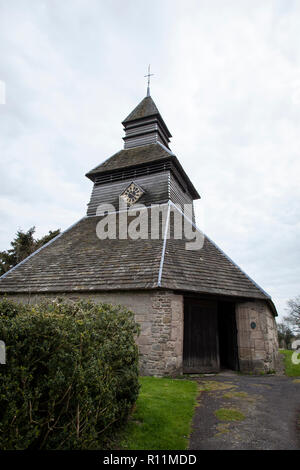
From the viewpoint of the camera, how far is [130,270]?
9.80m

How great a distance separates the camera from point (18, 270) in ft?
40.3

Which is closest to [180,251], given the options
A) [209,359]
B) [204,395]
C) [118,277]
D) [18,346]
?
[118,277]

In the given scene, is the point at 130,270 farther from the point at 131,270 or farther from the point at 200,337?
A: the point at 200,337

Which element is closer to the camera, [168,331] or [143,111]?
[168,331]

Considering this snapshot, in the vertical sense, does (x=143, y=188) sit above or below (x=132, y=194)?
above

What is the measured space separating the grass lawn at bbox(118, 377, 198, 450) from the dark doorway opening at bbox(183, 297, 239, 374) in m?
3.01

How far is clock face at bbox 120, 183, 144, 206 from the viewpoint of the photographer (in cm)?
1466

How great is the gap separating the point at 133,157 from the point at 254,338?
12.1m

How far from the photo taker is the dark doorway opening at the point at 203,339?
9.63 metres

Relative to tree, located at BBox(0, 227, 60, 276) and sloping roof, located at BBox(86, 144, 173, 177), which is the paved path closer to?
sloping roof, located at BBox(86, 144, 173, 177)

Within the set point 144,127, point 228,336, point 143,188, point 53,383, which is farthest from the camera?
point 144,127

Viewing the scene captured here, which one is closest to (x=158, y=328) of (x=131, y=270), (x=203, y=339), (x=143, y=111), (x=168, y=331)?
(x=168, y=331)

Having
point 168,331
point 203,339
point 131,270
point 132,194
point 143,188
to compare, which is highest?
point 143,188

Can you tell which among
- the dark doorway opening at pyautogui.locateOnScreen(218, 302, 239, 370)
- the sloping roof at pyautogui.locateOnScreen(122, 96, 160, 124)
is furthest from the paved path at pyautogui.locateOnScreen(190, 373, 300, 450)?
the sloping roof at pyautogui.locateOnScreen(122, 96, 160, 124)
